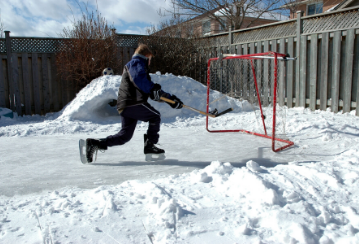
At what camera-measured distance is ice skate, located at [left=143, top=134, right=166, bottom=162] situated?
399cm

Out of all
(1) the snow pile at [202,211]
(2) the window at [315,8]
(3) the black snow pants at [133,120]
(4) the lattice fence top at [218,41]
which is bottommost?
(1) the snow pile at [202,211]

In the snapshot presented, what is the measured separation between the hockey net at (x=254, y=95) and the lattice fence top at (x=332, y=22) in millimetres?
1079

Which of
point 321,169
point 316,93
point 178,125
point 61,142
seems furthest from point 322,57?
point 61,142

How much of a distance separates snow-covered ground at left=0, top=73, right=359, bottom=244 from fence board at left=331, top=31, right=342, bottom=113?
1295 millimetres

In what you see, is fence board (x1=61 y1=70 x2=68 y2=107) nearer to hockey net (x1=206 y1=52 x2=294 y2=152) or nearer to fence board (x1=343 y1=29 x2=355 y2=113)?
hockey net (x1=206 y1=52 x2=294 y2=152)

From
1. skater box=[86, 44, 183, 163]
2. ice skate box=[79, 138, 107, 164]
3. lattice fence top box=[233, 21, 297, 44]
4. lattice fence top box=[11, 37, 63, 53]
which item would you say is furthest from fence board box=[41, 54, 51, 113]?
skater box=[86, 44, 183, 163]

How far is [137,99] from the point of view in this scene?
149 inches

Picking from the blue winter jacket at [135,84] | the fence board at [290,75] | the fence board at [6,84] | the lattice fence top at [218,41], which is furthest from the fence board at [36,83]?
the fence board at [290,75]

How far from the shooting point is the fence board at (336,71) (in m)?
6.46

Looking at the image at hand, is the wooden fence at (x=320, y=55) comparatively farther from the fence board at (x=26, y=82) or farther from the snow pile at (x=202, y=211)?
the fence board at (x=26, y=82)

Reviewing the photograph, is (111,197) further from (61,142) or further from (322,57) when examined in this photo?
(322,57)

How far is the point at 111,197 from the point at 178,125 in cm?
411

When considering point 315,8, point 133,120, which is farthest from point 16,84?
point 315,8

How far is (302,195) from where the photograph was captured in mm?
2670
